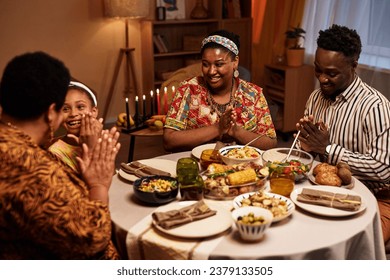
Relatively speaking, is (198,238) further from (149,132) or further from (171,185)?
(149,132)

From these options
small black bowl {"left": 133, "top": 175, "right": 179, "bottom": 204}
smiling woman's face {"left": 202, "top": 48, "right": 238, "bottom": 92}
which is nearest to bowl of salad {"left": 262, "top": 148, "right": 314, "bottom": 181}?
small black bowl {"left": 133, "top": 175, "right": 179, "bottom": 204}

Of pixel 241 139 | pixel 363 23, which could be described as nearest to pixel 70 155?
pixel 241 139

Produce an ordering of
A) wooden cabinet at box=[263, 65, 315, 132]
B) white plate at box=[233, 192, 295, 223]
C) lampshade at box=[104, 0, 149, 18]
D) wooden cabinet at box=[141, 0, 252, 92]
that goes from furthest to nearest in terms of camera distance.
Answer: wooden cabinet at box=[141, 0, 252, 92]
wooden cabinet at box=[263, 65, 315, 132]
lampshade at box=[104, 0, 149, 18]
white plate at box=[233, 192, 295, 223]

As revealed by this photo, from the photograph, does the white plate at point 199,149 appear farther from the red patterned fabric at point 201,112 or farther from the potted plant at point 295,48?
the potted plant at point 295,48

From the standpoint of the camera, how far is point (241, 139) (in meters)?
2.22

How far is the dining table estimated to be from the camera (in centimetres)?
129

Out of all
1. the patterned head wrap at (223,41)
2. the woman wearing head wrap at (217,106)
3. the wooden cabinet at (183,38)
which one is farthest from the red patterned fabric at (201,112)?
the wooden cabinet at (183,38)

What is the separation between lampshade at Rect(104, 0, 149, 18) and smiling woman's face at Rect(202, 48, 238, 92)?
2.30 m

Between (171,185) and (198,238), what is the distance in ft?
1.01

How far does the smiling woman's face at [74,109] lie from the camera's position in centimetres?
183

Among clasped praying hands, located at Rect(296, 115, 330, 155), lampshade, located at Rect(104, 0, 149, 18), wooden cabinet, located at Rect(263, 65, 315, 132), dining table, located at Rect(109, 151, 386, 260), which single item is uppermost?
lampshade, located at Rect(104, 0, 149, 18)

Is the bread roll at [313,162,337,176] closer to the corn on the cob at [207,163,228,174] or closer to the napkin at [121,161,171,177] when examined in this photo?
the corn on the cob at [207,163,228,174]

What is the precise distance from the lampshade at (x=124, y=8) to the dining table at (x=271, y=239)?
3.14 metres

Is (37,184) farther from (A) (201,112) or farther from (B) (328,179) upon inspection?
(A) (201,112)
